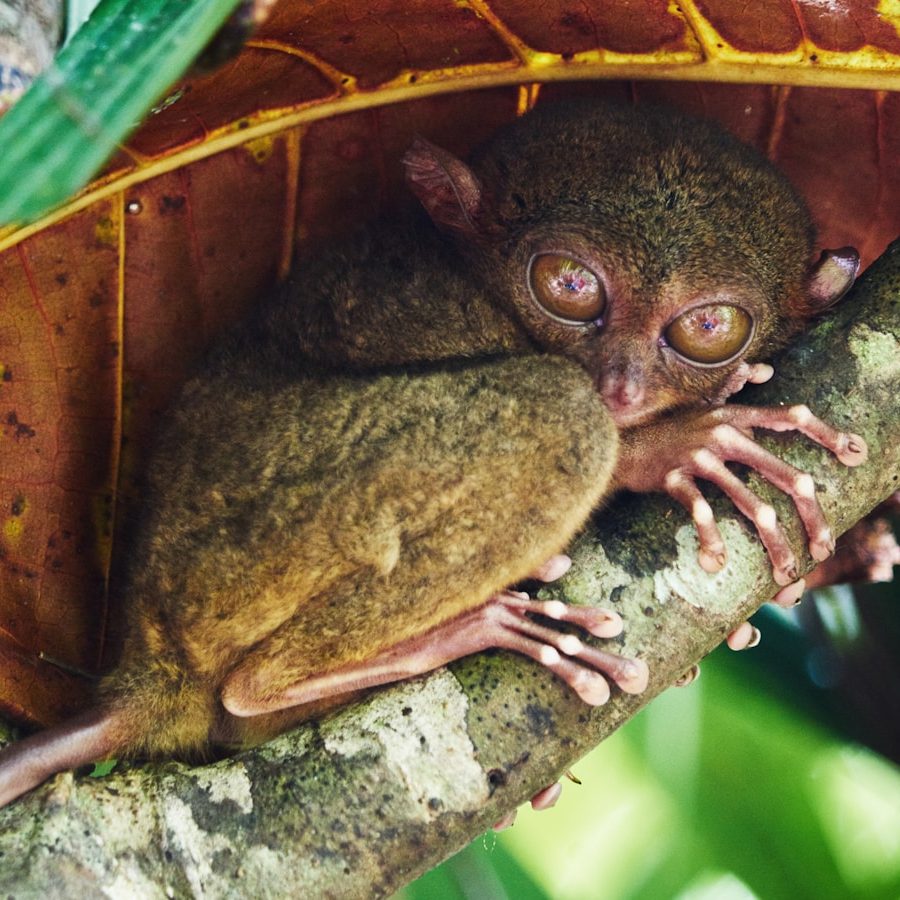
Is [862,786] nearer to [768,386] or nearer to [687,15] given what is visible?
[768,386]

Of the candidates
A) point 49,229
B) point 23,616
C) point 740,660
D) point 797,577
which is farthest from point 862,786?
point 49,229

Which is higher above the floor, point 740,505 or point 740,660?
point 740,505

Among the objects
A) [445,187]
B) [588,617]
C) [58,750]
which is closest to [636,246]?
[445,187]

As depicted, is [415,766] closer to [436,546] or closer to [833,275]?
[436,546]

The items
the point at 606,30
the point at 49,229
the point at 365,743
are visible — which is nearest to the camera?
the point at 365,743

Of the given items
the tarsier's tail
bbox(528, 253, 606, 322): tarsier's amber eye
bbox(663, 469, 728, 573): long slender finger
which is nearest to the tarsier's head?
bbox(528, 253, 606, 322): tarsier's amber eye

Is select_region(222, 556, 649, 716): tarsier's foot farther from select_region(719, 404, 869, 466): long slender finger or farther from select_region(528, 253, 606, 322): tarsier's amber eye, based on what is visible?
select_region(528, 253, 606, 322): tarsier's amber eye

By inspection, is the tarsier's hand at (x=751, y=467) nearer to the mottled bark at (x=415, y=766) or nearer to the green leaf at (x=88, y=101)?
the mottled bark at (x=415, y=766)
